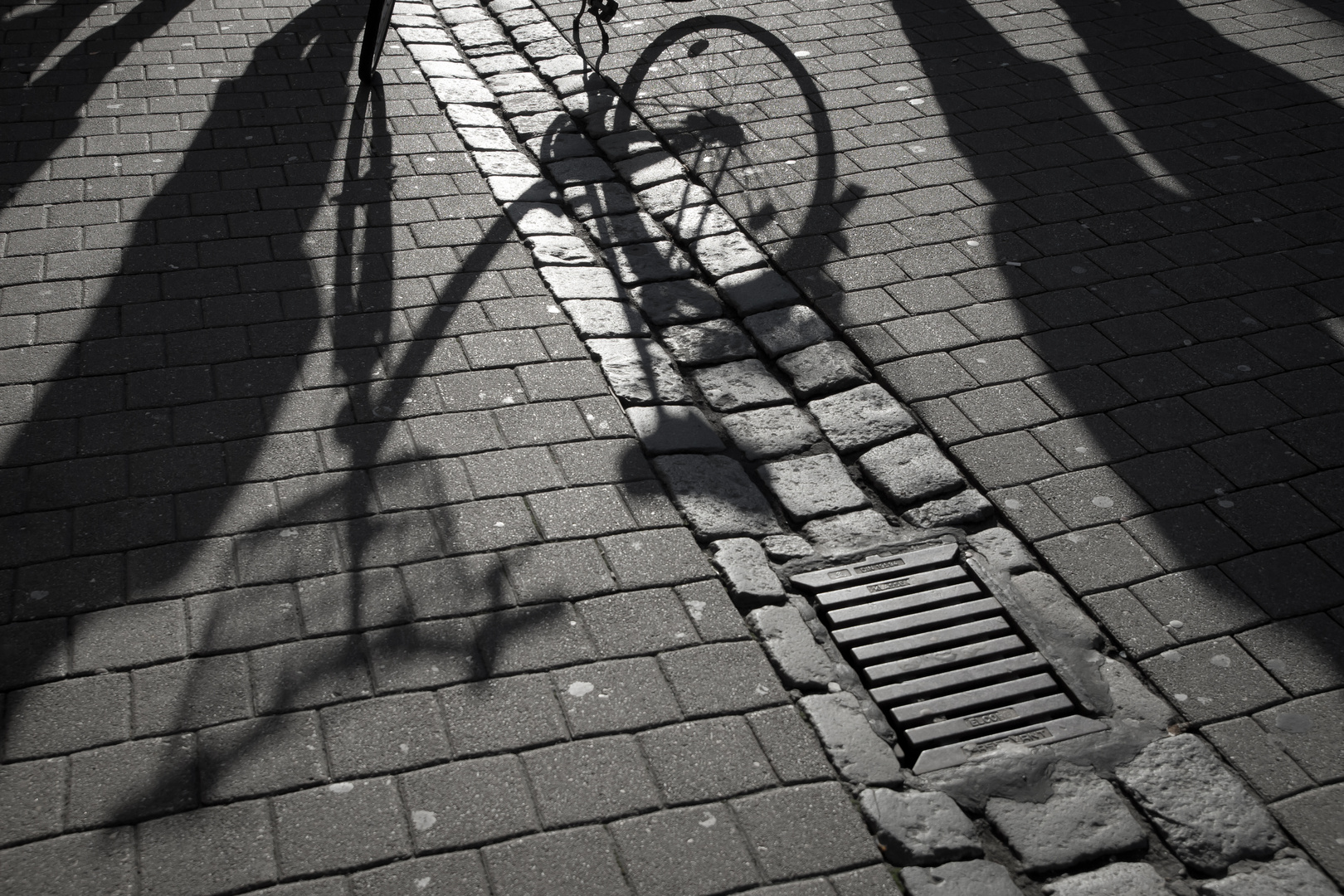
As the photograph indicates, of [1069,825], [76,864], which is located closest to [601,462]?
[1069,825]

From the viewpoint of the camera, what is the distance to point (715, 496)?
162 inches

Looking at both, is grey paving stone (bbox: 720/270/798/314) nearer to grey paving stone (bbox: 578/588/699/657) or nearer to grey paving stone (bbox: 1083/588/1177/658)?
grey paving stone (bbox: 578/588/699/657)

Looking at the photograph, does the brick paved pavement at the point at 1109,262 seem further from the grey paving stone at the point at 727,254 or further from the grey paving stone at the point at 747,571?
the grey paving stone at the point at 747,571

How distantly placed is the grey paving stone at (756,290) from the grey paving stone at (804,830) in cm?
247

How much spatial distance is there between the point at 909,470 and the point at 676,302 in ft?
4.59

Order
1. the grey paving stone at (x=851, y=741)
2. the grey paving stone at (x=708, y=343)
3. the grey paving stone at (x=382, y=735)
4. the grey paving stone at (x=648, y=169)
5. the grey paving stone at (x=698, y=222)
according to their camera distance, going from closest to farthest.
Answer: the grey paving stone at (x=382, y=735) → the grey paving stone at (x=851, y=741) → the grey paving stone at (x=708, y=343) → the grey paving stone at (x=698, y=222) → the grey paving stone at (x=648, y=169)

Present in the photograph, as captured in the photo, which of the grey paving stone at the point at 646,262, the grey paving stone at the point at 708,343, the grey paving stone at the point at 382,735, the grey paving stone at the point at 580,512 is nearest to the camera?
the grey paving stone at the point at 382,735

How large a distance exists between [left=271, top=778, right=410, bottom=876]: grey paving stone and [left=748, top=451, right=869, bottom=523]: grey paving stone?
1714 millimetres

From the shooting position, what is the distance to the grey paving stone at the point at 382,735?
3100 mm

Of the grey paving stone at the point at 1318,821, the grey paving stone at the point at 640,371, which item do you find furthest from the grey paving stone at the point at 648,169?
the grey paving stone at the point at 1318,821

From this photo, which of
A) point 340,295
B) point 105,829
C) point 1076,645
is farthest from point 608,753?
point 340,295

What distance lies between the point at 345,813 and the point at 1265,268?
4628mm

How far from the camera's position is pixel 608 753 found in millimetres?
3178

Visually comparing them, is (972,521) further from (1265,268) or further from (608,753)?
(1265,268)
